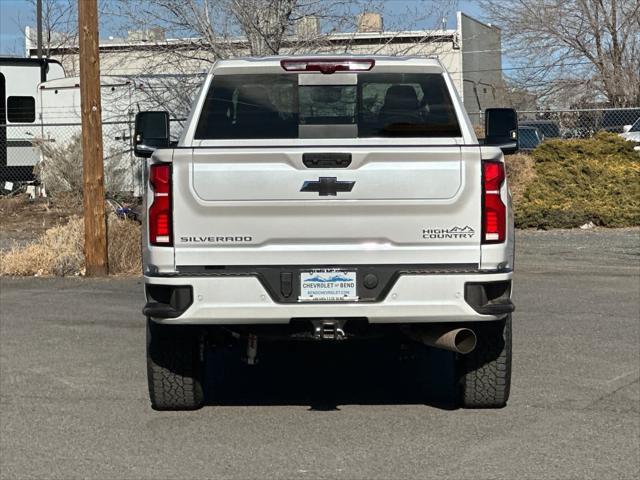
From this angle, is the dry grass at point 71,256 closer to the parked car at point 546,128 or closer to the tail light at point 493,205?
the tail light at point 493,205

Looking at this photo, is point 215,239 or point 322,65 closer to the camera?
point 215,239

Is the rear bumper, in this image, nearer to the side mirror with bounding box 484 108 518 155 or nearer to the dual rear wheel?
the dual rear wheel

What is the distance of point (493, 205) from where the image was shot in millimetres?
6148

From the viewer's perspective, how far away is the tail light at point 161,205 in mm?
6109

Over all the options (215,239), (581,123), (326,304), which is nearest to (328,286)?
(326,304)

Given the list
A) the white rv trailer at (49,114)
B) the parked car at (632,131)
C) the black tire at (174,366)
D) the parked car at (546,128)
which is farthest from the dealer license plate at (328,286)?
the parked car at (546,128)

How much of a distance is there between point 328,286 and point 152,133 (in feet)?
6.36

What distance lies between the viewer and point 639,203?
20.4m

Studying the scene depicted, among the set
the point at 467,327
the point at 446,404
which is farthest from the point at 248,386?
the point at 467,327

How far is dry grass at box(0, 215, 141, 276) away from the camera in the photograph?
1478 cm

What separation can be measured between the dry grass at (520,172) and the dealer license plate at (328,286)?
51.7ft

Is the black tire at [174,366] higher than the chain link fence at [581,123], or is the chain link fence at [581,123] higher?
the chain link fence at [581,123]

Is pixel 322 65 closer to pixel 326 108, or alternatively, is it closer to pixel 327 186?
pixel 326 108

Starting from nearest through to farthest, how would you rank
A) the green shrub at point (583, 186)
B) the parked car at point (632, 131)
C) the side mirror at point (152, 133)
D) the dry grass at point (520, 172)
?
the side mirror at point (152, 133) < the green shrub at point (583, 186) < the dry grass at point (520, 172) < the parked car at point (632, 131)
